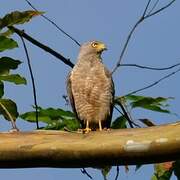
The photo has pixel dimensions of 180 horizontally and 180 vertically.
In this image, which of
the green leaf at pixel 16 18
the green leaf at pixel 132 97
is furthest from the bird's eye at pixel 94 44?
the green leaf at pixel 16 18

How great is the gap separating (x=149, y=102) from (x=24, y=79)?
2.73 feet

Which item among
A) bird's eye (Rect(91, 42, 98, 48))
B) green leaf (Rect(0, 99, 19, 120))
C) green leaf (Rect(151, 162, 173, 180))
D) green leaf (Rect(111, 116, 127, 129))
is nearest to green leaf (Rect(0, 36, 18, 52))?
green leaf (Rect(0, 99, 19, 120))

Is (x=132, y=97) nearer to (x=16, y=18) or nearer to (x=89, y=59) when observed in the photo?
(x=16, y=18)

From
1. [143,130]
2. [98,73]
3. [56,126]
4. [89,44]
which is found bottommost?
[143,130]

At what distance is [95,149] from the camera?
2916mm

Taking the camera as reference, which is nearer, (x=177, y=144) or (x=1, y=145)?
(x=177, y=144)

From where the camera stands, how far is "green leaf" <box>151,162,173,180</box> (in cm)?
388

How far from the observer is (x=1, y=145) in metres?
3.07

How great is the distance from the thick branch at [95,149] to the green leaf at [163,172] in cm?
88

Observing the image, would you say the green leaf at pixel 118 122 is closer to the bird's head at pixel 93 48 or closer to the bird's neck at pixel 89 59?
the bird's neck at pixel 89 59

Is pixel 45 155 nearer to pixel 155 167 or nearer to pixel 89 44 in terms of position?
pixel 155 167

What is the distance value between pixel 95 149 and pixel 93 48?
5.42 m

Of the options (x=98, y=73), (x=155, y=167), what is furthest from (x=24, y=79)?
(x=98, y=73)

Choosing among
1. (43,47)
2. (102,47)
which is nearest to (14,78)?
(43,47)
